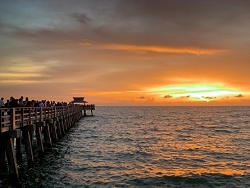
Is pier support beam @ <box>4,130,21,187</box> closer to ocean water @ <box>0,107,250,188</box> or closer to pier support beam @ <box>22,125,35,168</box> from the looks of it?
ocean water @ <box>0,107,250,188</box>

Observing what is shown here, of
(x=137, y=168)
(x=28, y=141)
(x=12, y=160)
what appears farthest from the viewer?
(x=137, y=168)

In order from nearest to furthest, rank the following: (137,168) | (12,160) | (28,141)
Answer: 1. (12,160)
2. (28,141)
3. (137,168)

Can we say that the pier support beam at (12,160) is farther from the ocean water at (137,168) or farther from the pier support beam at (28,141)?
the pier support beam at (28,141)

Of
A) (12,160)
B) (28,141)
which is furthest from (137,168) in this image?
(12,160)

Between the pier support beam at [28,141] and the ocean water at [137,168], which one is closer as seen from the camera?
the ocean water at [137,168]

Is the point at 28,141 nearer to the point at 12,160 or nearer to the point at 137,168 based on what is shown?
the point at 12,160

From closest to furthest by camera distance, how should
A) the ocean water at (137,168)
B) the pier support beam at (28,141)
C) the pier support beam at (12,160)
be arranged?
the pier support beam at (12,160), the ocean water at (137,168), the pier support beam at (28,141)

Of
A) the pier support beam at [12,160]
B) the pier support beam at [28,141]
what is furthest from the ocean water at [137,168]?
the pier support beam at [12,160]

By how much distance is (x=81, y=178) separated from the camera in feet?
53.6

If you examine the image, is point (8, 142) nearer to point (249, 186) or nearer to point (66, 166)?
point (66, 166)

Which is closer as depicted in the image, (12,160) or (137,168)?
(12,160)

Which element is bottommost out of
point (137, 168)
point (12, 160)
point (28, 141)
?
point (137, 168)

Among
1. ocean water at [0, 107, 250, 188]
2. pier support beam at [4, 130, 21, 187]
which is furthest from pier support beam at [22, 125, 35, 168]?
pier support beam at [4, 130, 21, 187]

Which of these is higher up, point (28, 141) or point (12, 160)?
point (28, 141)
